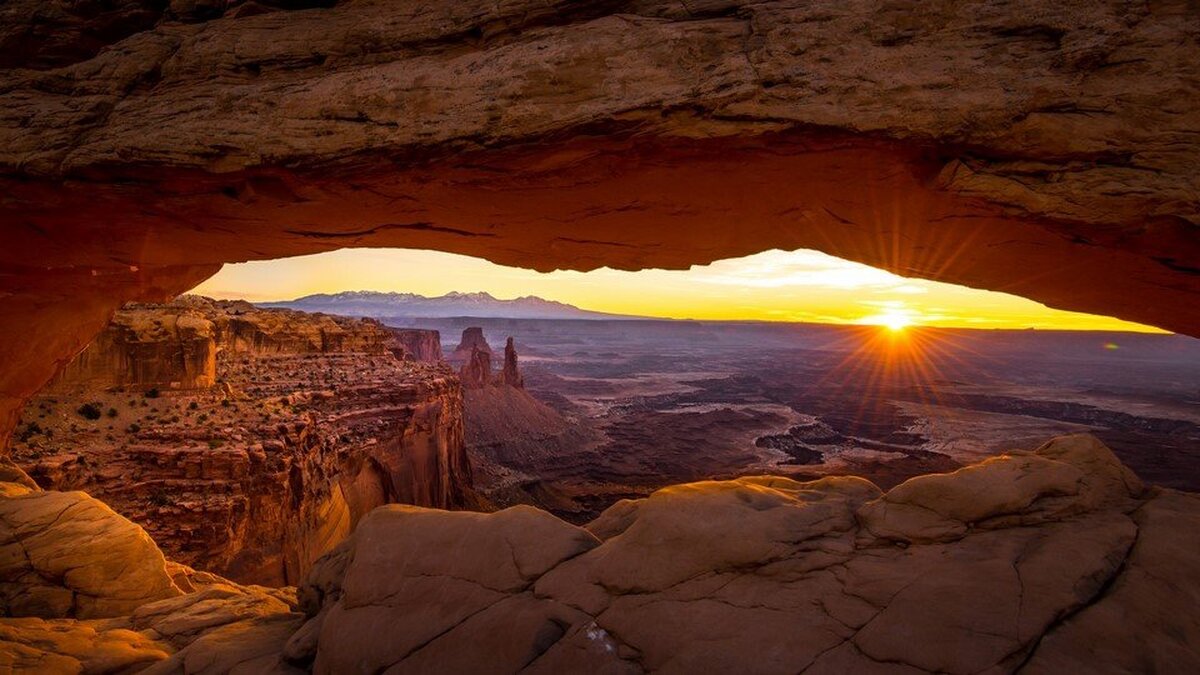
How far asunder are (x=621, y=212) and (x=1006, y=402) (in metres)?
95.3

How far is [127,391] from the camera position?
15.0m

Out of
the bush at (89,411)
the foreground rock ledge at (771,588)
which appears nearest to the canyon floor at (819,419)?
the bush at (89,411)

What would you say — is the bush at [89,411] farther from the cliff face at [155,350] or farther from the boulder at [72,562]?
the boulder at [72,562]

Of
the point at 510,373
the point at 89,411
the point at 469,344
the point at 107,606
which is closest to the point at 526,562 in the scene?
the point at 107,606

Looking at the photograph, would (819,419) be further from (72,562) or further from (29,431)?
(72,562)

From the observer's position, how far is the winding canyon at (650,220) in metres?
3.52

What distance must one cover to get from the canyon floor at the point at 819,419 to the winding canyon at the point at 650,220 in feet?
90.4

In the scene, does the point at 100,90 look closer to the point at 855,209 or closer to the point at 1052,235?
the point at 855,209

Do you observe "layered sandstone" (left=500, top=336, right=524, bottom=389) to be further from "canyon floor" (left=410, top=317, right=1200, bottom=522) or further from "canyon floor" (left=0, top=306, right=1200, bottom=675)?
"canyon floor" (left=0, top=306, right=1200, bottom=675)

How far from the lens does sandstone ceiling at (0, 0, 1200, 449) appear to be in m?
4.07

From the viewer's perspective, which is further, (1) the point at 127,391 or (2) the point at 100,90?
(1) the point at 127,391

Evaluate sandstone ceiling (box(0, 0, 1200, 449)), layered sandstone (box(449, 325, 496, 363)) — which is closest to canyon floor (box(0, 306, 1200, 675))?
sandstone ceiling (box(0, 0, 1200, 449))

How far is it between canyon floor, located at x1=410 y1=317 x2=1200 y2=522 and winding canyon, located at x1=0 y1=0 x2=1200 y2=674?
2756 centimetres

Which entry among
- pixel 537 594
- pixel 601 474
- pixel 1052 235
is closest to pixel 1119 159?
pixel 1052 235
